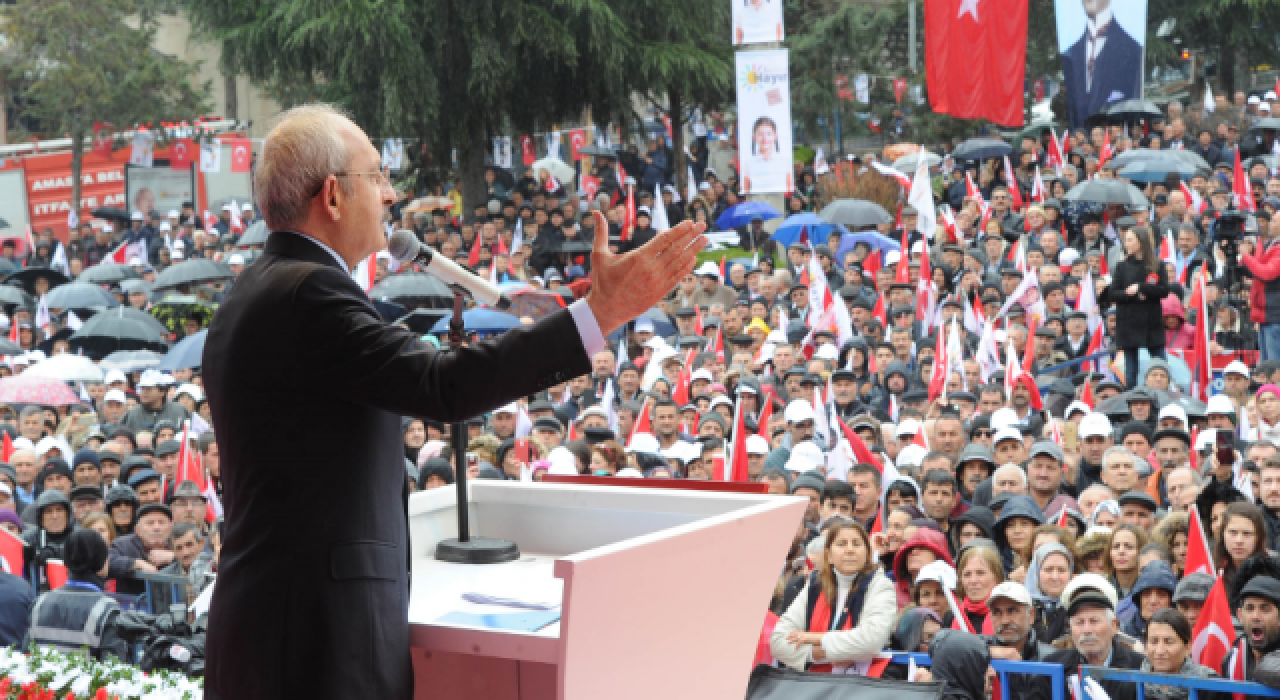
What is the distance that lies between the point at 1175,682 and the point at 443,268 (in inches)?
148

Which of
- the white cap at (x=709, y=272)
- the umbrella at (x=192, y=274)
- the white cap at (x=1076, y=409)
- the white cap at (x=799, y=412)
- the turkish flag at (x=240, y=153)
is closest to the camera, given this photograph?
the white cap at (x=1076, y=409)

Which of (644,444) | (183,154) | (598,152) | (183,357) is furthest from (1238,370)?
(183,154)

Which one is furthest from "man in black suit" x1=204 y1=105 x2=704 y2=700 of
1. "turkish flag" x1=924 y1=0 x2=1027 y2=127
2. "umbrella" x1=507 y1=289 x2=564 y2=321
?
"turkish flag" x1=924 y1=0 x2=1027 y2=127

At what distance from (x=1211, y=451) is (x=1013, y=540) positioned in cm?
229

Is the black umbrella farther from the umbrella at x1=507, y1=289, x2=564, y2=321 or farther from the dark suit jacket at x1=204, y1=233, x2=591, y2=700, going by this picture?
the dark suit jacket at x1=204, y1=233, x2=591, y2=700

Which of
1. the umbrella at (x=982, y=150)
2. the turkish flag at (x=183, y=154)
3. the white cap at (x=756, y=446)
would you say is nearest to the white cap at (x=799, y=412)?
the white cap at (x=756, y=446)

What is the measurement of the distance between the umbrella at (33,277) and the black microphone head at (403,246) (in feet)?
69.2

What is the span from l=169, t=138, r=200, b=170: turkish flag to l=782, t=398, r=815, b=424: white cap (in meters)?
26.8

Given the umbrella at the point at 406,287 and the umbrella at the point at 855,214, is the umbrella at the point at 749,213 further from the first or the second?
the umbrella at the point at 406,287

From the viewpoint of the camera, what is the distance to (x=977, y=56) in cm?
2105

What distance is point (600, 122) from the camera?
27406 mm

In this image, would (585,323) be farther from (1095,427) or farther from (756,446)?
(756,446)

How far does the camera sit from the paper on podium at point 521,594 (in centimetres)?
234

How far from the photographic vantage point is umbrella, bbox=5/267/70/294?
22.0 meters
